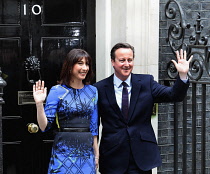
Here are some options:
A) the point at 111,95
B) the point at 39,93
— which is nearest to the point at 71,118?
the point at 39,93

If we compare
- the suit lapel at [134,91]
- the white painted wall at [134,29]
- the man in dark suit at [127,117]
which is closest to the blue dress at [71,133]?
the man in dark suit at [127,117]

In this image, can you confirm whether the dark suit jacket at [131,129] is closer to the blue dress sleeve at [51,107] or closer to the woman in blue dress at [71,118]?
the woman in blue dress at [71,118]

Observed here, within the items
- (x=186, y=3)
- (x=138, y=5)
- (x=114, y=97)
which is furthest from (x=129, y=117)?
(x=186, y=3)

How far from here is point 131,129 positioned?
4.58m

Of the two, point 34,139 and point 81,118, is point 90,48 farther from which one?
point 81,118

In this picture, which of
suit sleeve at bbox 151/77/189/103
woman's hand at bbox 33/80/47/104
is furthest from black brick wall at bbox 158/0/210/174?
woman's hand at bbox 33/80/47/104

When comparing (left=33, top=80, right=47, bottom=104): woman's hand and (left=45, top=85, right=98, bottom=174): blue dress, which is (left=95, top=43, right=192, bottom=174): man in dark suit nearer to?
(left=45, top=85, right=98, bottom=174): blue dress

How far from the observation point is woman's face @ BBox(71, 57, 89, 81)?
444 cm

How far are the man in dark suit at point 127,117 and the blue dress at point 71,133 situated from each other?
213 mm

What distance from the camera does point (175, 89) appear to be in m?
4.46

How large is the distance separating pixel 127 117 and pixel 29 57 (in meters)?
1.69

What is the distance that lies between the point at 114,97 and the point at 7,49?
66.2 inches

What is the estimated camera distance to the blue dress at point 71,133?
4.38 m

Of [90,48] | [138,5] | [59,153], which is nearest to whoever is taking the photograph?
[59,153]
